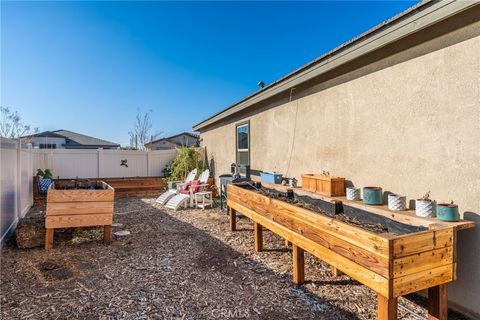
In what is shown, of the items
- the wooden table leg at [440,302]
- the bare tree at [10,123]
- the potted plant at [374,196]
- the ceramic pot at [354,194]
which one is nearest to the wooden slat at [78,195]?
the ceramic pot at [354,194]

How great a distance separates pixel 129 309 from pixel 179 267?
1048mm

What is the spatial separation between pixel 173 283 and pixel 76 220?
236cm

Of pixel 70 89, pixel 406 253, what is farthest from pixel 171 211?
pixel 70 89

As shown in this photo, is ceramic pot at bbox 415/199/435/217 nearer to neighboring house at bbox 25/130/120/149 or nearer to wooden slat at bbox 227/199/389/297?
wooden slat at bbox 227/199/389/297

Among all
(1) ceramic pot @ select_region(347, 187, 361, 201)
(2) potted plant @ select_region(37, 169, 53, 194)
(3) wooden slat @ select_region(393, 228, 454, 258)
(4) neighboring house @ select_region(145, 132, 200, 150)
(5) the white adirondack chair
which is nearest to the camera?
(3) wooden slat @ select_region(393, 228, 454, 258)

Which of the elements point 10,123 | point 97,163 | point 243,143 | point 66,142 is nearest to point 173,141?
point 66,142

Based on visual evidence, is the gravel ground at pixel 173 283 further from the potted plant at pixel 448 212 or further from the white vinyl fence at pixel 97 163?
the white vinyl fence at pixel 97 163

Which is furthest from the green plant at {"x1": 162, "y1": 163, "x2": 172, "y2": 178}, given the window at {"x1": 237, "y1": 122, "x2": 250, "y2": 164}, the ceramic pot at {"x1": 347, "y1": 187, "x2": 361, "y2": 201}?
the ceramic pot at {"x1": 347, "y1": 187, "x2": 361, "y2": 201}

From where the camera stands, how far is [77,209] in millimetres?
4445

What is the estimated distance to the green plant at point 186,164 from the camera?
1041cm

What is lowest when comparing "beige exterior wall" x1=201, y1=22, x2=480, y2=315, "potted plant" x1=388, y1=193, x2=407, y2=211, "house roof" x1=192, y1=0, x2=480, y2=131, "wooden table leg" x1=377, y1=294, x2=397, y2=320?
"wooden table leg" x1=377, y1=294, x2=397, y2=320

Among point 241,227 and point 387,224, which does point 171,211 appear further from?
point 387,224

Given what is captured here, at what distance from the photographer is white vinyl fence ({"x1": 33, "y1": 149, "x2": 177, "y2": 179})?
34.4 feet
